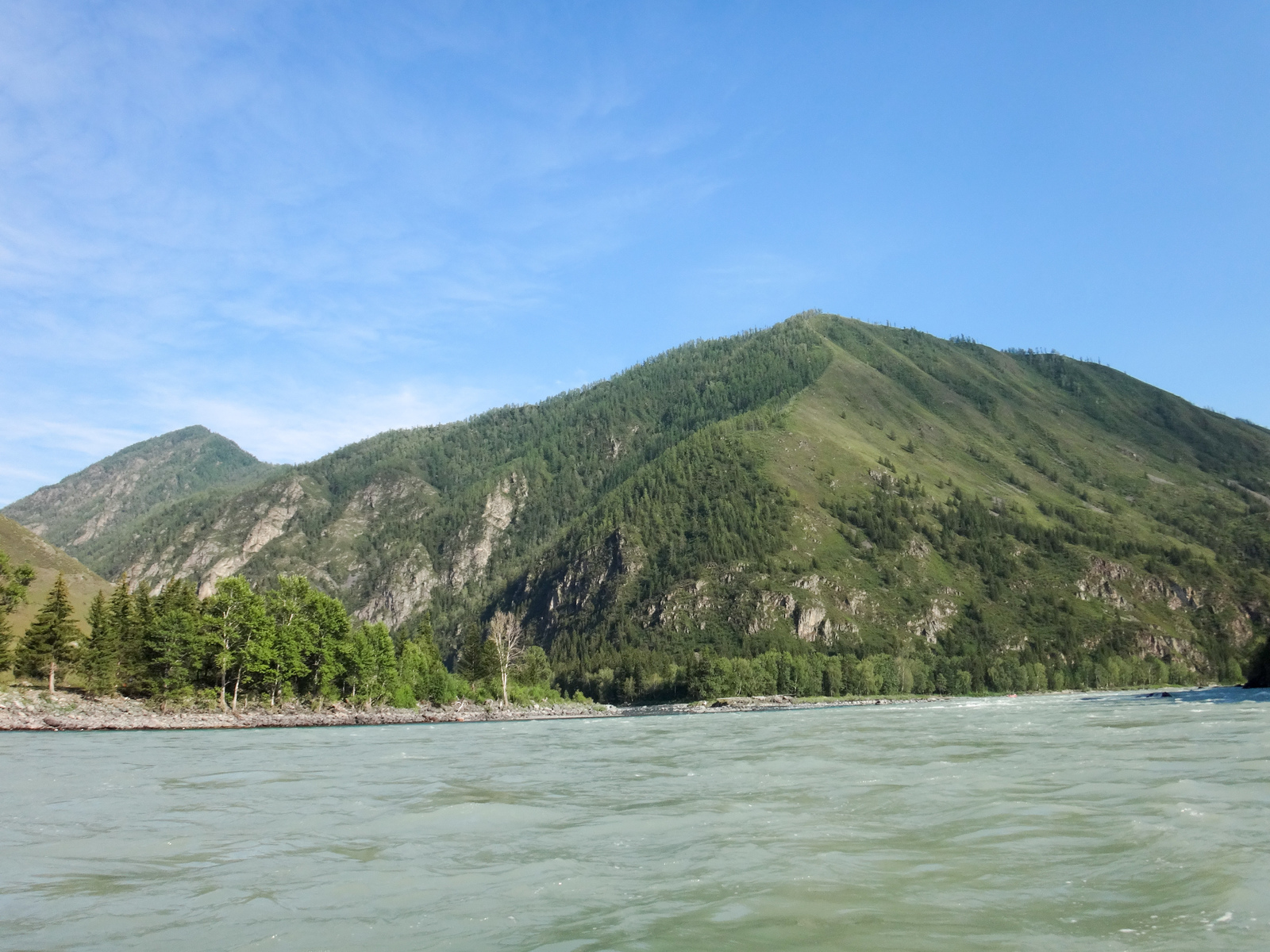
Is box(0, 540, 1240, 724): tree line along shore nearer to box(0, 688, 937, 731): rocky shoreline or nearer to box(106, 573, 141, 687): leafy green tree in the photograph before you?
box(106, 573, 141, 687): leafy green tree

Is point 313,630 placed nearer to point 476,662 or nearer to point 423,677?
point 423,677

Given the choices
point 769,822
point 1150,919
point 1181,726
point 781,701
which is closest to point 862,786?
point 769,822

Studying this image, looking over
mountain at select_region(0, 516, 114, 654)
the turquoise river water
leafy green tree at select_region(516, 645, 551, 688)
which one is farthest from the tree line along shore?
mountain at select_region(0, 516, 114, 654)

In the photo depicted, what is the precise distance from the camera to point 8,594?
98.2 meters

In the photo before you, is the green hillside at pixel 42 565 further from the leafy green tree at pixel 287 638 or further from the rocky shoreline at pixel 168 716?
the rocky shoreline at pixel 168 716

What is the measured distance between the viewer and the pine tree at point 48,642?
97.8 m

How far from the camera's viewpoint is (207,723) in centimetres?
8681

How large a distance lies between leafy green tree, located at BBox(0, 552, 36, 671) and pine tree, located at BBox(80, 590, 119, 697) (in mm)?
7485

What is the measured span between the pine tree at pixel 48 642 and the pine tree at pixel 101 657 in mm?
2456

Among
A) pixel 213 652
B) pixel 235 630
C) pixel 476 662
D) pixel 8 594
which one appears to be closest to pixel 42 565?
pixel 476 662

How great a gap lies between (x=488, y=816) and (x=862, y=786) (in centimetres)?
1247

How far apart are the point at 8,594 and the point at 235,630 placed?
991 inches

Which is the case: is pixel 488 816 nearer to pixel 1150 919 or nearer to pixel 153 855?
pixel 153 855

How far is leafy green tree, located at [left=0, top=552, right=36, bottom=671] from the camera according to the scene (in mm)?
92562
